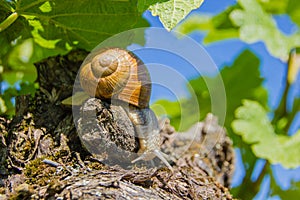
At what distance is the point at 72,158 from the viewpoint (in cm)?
126

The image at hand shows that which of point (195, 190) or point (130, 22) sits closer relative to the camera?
point (195, 190)

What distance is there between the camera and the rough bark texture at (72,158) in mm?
1120

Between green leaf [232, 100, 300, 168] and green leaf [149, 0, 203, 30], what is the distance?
0.90 metres

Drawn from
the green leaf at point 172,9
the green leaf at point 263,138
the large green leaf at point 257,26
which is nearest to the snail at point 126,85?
the green leaf at point 172,9

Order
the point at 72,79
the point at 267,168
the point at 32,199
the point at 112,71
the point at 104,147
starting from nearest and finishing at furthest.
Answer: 1. the point at 32,199
2. the point at 104,147
3. the point at 112,71
4. the point at 72,79
5. the point at 267,168

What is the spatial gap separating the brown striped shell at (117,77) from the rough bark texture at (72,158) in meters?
0.06

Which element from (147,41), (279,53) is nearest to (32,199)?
(147,41)

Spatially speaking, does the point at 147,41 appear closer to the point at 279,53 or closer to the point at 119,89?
the point at 119,89

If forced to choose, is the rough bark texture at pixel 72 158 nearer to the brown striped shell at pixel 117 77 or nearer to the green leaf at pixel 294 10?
the brown striped shell at pixel 117 77

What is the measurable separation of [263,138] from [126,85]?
0.78 m

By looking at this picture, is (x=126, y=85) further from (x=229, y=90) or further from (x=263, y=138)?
(x=229, y=90)

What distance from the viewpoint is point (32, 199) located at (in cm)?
109

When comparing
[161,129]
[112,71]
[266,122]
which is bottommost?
[266,122]

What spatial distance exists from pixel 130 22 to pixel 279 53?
888mm
